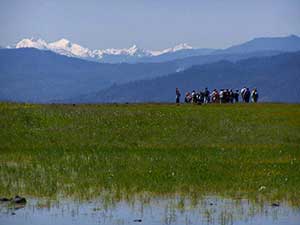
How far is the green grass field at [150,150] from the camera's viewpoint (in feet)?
99.6

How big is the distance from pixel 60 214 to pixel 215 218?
494 centimetres

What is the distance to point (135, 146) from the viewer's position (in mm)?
50781

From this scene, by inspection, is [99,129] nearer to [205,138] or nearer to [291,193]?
[205,138]

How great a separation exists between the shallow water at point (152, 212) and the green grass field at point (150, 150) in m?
1.64

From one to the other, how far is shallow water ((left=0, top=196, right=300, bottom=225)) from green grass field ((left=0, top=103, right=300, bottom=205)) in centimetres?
164

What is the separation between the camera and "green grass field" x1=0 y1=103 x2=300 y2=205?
99.6ft

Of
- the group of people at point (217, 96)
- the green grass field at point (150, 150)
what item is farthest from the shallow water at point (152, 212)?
the group of people at point (217, 96)

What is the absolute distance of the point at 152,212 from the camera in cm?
2470

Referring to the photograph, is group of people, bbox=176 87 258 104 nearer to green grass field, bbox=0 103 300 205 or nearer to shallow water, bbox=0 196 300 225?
green grass field, bbox=0 103 300 205

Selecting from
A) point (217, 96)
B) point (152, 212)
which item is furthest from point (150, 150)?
point (217, 96)

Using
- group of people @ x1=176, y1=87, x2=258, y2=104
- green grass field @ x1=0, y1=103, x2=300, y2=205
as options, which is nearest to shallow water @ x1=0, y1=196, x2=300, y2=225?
green grass field @ x1=0, y1=103, x2=300, y2=205

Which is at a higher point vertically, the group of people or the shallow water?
the group of people

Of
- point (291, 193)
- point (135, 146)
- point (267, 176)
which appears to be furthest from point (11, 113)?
point (291, 193)

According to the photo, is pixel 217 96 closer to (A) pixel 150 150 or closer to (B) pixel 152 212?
(A) pixel 150 150
